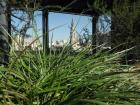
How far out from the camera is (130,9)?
43.1 ft

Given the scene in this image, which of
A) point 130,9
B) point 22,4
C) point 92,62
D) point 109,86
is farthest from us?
point 130,9

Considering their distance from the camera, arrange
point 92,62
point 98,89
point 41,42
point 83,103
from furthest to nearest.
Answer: point 41,42, point 92,62, point 98,89, point 83,103

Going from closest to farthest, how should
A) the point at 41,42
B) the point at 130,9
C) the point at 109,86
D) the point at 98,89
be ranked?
1. the point at 98,89
2. the point at 109,86
3. the point at 41,42
4. the point at 130,9

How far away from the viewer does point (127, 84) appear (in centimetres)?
345

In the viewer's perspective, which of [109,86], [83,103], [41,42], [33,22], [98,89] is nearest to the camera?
[83,103]

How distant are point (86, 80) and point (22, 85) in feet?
1.40

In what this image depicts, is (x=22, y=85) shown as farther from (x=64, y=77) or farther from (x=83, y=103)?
(x=83, y=103)

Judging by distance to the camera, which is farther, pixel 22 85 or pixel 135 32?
pixel 135 32

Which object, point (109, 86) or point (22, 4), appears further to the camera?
point (22, 4)

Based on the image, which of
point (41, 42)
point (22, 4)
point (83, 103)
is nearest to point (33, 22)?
point (41, 42)

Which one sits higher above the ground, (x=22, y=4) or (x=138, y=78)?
(x=22, y=4)

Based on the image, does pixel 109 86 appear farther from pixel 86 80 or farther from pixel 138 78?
pixel 138 78

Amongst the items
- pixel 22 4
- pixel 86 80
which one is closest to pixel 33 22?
pixel 86 80

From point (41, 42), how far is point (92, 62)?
2.95ft
